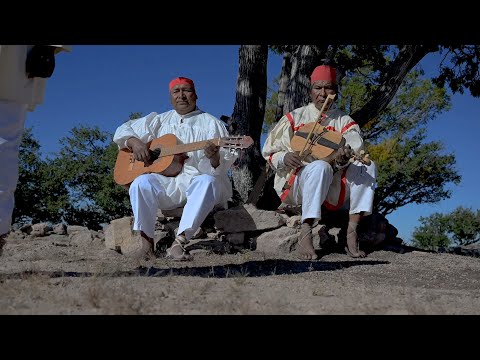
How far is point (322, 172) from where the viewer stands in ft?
19.8

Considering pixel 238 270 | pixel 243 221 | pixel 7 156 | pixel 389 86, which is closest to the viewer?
pixel 7 156

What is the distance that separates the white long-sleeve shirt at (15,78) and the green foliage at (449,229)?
15169 millimetres

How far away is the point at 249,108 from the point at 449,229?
11812 mm

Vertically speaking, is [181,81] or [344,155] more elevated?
[181,81]

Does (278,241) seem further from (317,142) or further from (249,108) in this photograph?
(249,108)

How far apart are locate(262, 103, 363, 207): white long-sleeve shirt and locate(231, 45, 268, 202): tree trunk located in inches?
74.3

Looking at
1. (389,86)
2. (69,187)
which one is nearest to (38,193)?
(69,187)

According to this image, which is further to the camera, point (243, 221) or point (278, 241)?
point (243, 221)

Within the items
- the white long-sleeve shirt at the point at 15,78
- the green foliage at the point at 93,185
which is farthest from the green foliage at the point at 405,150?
the white long-sleeve shirt at the point at 15,78

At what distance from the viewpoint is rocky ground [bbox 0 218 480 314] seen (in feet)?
10.4

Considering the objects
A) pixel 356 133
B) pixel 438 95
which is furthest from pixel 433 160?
pixel 356 133

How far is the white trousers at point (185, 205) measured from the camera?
19.2 feet

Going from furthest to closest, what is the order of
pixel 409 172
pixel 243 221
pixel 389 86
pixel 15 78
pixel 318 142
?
1. pixel 409 172
2. pixel 389 86
3. pixel 243 221
4. pixel 318 142
5. pixel 15 78
